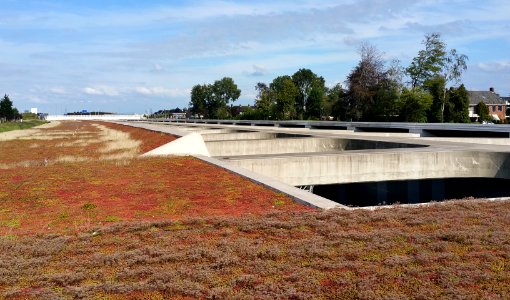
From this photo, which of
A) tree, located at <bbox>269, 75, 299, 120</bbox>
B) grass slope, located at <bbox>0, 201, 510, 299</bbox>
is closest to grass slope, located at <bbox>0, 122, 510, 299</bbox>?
grass slope, located at <bbox>0, 201, 510, 299</bbox>

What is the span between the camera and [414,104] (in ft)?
185

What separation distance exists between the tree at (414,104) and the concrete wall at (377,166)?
36.5 metres

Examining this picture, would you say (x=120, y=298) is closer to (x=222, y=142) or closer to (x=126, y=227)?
(x=126, y=227)

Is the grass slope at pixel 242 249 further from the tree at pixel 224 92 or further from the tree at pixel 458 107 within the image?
the tree at pixel 224 92

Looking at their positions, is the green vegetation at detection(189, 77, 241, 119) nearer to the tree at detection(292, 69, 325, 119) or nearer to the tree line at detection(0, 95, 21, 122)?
the tree at detection(292, 69, 325, 119)

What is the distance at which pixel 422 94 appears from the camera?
5584 cm

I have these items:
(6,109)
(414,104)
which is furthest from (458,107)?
(6,109)

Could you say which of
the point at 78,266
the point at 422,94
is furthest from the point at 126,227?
the point at 422,94

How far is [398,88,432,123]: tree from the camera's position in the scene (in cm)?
5572

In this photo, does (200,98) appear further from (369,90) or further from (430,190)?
(430,190)

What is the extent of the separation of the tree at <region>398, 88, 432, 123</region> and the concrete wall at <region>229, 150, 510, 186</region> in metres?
36.5

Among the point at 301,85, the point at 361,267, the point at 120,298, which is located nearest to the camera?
the point at 120,298

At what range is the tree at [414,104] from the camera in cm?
5572

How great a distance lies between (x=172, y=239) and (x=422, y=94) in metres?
53.3
